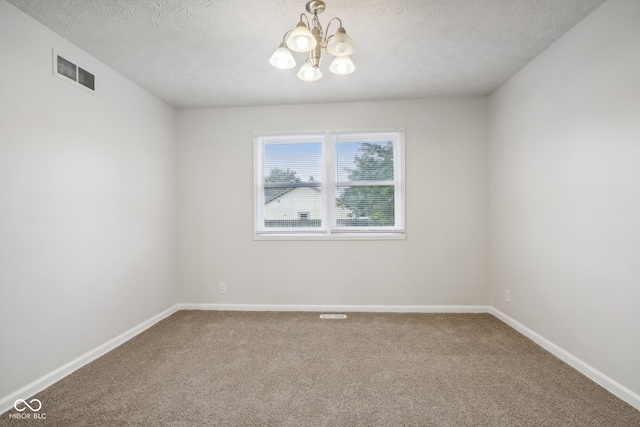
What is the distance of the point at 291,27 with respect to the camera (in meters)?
2.23

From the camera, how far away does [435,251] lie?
3.66m

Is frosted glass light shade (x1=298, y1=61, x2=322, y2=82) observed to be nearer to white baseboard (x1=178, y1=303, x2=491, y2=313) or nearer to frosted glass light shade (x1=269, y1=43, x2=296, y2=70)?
frosted glass light shade (x1=269, y1=43, x2=296, y2=70)

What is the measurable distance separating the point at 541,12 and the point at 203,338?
3.83 metres

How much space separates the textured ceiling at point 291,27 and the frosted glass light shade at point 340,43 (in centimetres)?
39

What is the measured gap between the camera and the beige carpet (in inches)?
70.5

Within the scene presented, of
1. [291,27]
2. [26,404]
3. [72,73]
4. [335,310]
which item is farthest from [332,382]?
[72,73]

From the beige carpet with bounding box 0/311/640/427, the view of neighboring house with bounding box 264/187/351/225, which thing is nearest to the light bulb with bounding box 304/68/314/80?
the view of neighboring house with bounding box 264/187/351/225

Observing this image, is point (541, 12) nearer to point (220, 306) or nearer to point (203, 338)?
point (203, 338)

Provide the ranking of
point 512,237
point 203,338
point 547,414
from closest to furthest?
point 547,414 → point 203,338 → point 512,237

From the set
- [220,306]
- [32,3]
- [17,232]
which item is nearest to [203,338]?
A: [220,306]

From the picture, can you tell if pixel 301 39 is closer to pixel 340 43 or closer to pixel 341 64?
pixel 340 43

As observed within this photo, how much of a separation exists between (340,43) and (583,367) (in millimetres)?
2833

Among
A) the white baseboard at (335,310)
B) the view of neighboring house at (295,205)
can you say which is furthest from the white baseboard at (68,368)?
the view of neighboring house at (295,205)

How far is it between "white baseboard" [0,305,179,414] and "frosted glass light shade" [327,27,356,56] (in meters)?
2.92
